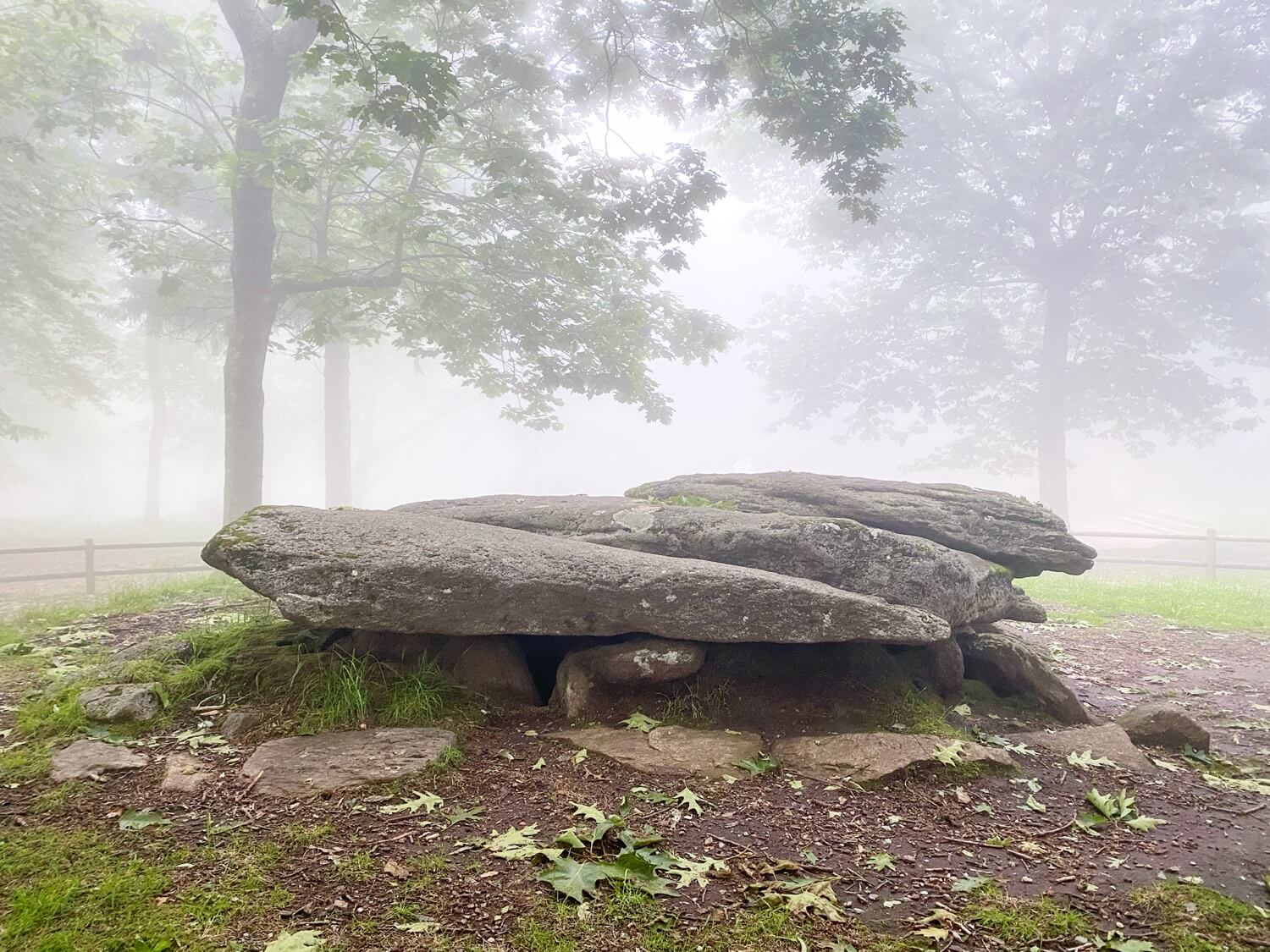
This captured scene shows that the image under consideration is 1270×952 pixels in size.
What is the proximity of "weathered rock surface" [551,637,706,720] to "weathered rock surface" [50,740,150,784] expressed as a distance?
254 cm

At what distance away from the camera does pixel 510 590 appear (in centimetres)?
475

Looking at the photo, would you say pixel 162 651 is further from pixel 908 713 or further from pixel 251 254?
pixel 251 254

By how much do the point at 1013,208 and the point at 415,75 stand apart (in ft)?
68.5

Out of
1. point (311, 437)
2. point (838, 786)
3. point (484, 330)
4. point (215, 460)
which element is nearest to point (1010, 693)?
point (838, 786)

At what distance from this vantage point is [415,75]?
7148 mm

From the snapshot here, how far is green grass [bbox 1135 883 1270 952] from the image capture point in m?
2.80

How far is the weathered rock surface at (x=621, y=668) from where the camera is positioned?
16.4 ft

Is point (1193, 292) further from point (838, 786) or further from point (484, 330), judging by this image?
point (838, 786)

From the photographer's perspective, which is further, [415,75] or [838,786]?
[415,75]

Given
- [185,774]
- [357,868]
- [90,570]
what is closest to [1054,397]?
[357,868]

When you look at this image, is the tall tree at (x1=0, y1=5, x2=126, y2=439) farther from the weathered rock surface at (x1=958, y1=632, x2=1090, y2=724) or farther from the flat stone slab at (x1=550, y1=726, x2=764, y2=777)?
the weathered rock surface at (x1=958, y1=632, x2=1090, y2=724)

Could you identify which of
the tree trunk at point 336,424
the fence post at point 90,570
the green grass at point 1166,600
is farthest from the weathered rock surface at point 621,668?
the tree trunk at point 336,424

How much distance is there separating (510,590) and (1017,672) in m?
4.41

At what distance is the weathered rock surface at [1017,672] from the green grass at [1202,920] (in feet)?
8.51
